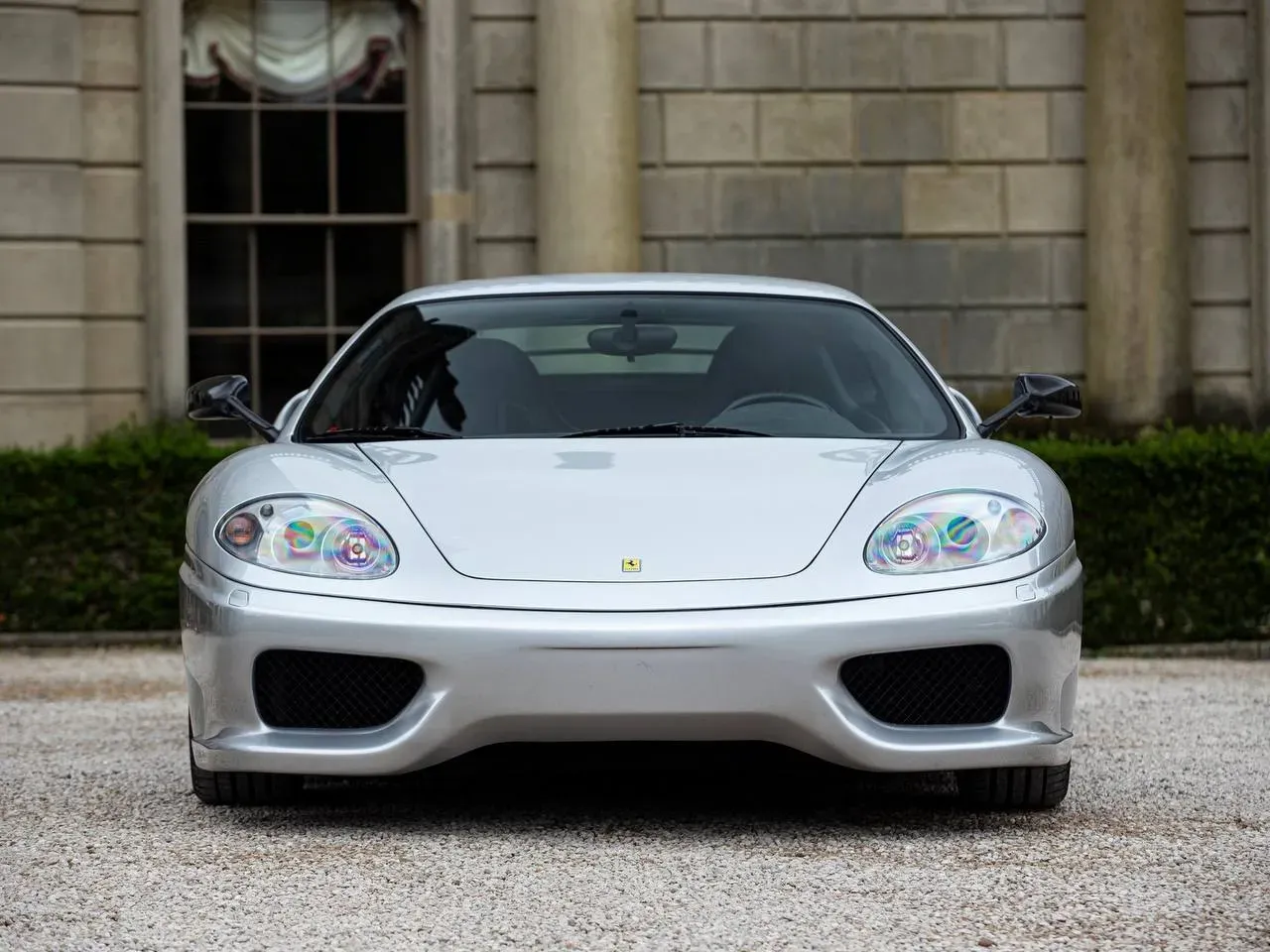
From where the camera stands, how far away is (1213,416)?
43.7ft

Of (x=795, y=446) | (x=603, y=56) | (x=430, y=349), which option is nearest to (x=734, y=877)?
(x=795, y=446)

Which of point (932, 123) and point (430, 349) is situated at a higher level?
point (932, 123)

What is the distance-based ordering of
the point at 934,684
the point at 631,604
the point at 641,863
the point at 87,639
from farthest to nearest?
the point at 87,639, the point at 934,684, the point at 631,604, the point at 641,863

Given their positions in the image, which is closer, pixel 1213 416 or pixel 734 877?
pixel 734 877

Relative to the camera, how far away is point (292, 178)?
1320 centimetres

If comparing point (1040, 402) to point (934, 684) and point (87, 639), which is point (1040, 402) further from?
point (87, 639)

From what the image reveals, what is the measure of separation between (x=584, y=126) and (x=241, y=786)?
27.5 ft

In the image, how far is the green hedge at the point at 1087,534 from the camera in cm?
994

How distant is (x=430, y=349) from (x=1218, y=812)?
2.52m

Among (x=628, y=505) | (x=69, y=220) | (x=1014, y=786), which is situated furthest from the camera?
(x=69, y=220)

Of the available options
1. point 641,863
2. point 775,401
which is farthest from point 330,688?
point 775,401

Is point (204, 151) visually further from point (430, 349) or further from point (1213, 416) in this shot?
point (430, 349)

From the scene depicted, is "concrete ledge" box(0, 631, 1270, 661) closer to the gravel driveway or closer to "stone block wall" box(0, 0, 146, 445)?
"stone block wall" box(0, 0, 146, 445)

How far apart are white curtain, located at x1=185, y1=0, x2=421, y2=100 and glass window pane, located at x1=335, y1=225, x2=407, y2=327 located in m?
0.94
